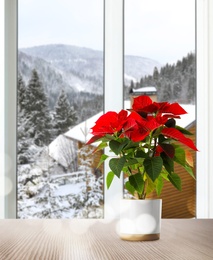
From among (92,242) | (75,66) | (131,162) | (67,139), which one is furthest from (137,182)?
(75,66)

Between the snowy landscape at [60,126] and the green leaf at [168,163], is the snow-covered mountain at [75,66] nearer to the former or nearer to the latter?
the snowy landscape at [60,126]

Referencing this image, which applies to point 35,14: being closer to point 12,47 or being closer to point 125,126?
point 12,47

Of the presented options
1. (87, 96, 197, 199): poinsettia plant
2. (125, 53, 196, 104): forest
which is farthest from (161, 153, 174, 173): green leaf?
(125, 53, 196, 104): forest

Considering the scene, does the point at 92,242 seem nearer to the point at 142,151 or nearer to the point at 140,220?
the point at 140,220

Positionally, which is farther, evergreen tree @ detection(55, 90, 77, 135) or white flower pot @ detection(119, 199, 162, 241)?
evergreen tree @ detection(55, 90, 77, 135)

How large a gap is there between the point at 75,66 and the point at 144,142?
1887mm

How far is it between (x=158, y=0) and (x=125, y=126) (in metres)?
2.05

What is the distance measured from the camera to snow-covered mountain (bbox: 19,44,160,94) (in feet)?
9.84

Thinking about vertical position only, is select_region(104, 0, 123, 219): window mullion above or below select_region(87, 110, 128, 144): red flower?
above

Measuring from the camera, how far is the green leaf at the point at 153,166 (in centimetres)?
115

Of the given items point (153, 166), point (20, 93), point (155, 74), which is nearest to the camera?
point (153, 166)

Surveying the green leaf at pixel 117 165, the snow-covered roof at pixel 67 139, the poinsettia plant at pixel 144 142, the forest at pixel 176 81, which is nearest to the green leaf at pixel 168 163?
the poinsettia plant at pixel 144 142

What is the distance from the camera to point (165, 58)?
3076 millimetres

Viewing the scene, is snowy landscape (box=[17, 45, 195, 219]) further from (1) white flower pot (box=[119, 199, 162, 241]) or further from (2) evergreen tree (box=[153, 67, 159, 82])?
(1) white flower pot (box=[119, 199, 162, 241])
